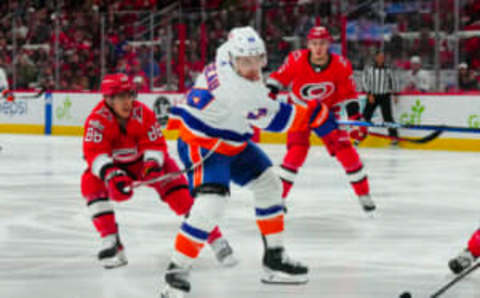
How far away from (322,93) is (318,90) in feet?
0.12

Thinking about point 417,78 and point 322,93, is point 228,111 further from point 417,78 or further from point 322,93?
point 417,78

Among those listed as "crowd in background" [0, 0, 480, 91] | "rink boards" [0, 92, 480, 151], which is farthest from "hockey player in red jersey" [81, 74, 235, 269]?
"crowd in background" [0, 0, 480, 91]

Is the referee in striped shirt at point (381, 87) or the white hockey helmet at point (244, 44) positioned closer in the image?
the white hockey helmet at point (244, 44)

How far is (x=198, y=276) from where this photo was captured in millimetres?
3844

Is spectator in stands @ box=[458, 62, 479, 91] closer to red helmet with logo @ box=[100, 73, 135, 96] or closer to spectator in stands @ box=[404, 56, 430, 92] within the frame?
spectator in stands @ box=[404, 56, 430, 92]

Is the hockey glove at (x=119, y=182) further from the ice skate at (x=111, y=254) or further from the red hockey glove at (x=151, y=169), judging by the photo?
the ice skate at (x=111, y=254)

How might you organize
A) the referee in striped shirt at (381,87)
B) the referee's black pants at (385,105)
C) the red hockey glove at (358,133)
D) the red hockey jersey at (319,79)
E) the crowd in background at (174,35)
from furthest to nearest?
the referee's black pants at (385,105) → the referee in striped shirt at (381,87) → the crowd in background at (174,35) → the red hockey jersey at (319,79) → the red hockey glove at (358,133)

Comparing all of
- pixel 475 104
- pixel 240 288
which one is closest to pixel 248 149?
pixel 240 288

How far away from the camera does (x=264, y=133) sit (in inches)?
531

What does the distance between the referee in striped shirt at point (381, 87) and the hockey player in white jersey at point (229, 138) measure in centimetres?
863

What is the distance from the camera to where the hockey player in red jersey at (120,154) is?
4008 mm

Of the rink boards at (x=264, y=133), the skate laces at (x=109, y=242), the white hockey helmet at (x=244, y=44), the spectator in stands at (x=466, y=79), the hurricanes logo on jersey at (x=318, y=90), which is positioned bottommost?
the rink boards at (x=264, y=133)

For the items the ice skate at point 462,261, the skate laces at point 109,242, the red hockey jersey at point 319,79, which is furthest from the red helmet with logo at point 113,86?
the red hockey jersey at point 319,79

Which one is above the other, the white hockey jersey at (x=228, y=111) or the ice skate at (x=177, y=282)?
the white hockey jersey at (x=228, y=111)
